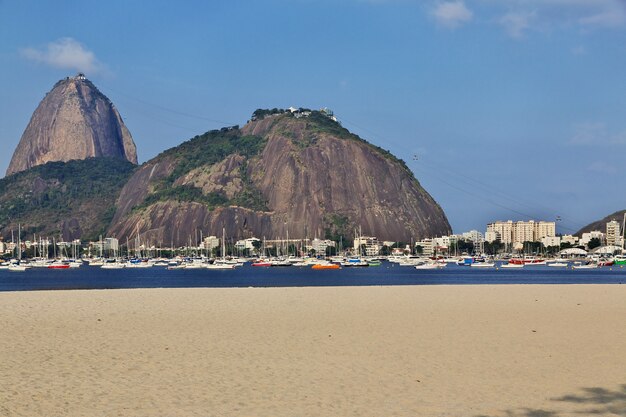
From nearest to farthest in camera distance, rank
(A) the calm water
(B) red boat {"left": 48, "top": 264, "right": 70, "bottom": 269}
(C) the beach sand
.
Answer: (C) the beach sand, (A) the calm water, (B) red boat {"left": 48, "top": 264, "right": 70, "bottom": 269}

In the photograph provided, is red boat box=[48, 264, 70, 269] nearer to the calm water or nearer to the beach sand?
the calm water

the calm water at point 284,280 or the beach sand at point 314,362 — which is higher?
the beach sand at point 314,362

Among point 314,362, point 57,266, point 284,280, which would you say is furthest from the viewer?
point 57,266

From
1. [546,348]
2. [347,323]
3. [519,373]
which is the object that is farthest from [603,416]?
[347,323]

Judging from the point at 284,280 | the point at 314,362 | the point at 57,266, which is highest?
the point at 314,362

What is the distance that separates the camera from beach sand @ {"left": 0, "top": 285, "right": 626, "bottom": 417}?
50.9ft

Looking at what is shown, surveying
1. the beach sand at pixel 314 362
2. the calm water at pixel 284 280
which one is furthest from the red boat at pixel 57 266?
the beach sand at pixel 314 362

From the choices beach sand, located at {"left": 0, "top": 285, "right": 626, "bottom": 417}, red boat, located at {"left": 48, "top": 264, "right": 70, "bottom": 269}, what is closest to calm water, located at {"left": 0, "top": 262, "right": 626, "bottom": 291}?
beach sand, located at {"left": 0, "top": 285, "right": 626, "bottom": 417}

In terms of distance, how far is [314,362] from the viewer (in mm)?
20531

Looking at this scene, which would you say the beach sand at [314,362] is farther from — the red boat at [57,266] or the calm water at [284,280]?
the red boat at [57,266]

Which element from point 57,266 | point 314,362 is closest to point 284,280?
point 314,362

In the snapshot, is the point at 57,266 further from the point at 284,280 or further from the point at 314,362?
the point at 314,362

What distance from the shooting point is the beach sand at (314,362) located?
15500 millimetres

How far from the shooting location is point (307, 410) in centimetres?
1509
